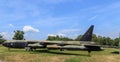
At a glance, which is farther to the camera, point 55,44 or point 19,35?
point 19,35

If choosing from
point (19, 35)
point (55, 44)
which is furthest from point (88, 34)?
point (19, 35)

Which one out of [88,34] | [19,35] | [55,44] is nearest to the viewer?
[55,44]

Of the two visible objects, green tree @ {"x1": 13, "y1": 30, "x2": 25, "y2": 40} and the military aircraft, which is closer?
the military aircraft

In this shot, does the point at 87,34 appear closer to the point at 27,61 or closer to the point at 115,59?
the point at 115,59

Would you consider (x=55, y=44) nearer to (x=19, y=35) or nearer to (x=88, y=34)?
(x=88, y=34)

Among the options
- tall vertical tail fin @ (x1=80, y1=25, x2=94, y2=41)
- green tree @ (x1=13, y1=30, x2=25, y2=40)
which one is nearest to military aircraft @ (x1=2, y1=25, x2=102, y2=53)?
tall vertical tail fin @ (x1=80, y1=25, x2=94, y2=41)

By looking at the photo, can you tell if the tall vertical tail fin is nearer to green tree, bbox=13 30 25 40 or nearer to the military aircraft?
the military aircraft

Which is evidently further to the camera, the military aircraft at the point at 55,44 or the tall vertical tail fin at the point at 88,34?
the tall vertical tail fin at the point at 88,34

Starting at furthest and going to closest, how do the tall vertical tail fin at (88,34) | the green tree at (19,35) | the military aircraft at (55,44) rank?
the green tree at (19,35), the tall vertical tail fin at (88,34), the military aircraft at (55,44)

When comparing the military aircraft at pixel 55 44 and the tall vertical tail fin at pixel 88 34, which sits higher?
the tall vertical tail fin at pixel 88 34

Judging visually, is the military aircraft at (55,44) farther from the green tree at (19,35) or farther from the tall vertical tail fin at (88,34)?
the green tree at (19,35)

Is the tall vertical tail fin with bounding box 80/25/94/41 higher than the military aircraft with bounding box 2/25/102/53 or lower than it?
higher

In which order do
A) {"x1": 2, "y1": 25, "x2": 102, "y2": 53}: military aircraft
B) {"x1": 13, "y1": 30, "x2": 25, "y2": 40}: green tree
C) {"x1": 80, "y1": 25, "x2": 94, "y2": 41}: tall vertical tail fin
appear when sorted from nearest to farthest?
{"x1": 2, "y1": 25, "x2": 102, "y2": 53}: military aircraft < {"x1": 80, "y1": 25, "x2": 94, "y2": 41}: tall vertical tail fin < {"x1": 13, "y1": 30, "x2": 25, "y2": 40}: green tree

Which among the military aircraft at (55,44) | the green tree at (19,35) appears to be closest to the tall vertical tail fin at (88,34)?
the military aircraft at (55,44)
